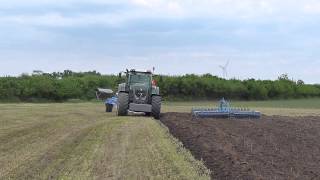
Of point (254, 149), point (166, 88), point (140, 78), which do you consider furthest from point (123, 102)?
point (166, 88)

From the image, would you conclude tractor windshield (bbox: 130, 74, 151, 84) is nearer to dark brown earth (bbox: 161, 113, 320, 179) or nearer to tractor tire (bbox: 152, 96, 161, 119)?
tractor tire (bbox: 152, 96, 161, 119)

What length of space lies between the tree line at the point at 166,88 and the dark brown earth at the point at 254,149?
125 feet

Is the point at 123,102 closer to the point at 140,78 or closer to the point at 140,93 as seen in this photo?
the point at 140,93

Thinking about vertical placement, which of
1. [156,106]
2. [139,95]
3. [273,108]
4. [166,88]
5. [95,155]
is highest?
[166,88]

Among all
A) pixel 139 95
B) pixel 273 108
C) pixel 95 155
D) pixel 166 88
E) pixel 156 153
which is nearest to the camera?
pixel 95 155

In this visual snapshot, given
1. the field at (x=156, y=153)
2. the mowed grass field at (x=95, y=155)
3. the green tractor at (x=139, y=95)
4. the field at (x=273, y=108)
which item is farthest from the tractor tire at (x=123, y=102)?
the field at (x=273, y=108)

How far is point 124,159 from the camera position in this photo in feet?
41.8

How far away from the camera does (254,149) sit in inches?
575

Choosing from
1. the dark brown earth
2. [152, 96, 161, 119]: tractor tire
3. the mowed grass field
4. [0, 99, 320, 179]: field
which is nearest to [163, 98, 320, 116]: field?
[152, 96, 161, 119]: tractor tire

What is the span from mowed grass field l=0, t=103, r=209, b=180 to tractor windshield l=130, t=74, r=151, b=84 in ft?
31.4

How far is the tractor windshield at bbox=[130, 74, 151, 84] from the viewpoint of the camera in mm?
29375

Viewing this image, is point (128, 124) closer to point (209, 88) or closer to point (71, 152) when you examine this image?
point (71, 152)

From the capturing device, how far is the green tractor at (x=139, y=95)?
28219 millimetres

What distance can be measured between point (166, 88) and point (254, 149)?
56.9m
